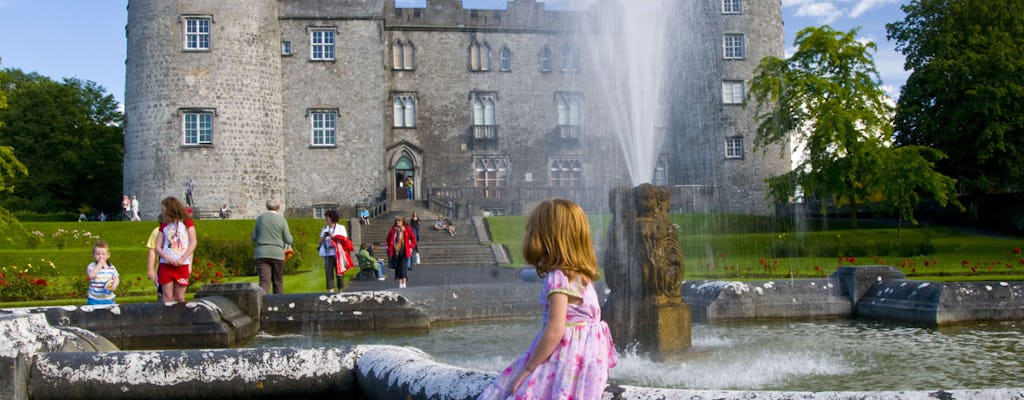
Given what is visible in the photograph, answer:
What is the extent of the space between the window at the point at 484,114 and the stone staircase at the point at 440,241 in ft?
18.6

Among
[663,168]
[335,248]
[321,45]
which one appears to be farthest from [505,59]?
[335,248]

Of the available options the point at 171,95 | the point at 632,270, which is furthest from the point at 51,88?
the point at 632,270

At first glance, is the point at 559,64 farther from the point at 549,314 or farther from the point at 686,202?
the point at 549,314

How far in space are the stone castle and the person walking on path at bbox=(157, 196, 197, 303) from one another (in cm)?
2898

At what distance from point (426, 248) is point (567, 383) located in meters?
25.5

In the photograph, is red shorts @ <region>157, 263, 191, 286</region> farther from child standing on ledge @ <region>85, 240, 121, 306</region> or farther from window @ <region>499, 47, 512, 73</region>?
window @ <region>499, 47, 512, 73</region>

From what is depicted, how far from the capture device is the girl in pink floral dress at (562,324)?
3.61m

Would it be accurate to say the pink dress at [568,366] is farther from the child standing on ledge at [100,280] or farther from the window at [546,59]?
the window at [546,59]

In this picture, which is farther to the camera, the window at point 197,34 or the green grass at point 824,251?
the window at point 197,34

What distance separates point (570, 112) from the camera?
145ft

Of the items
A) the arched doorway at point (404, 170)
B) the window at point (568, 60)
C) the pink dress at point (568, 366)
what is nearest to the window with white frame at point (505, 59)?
the window at point (568, 60)

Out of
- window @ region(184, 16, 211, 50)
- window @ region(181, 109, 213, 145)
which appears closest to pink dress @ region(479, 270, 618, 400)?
window @ region(181, 109, 213, 145)

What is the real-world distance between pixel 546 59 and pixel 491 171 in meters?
6.49

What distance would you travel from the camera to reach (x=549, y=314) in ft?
12.0
